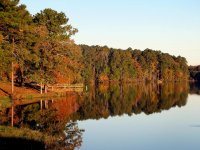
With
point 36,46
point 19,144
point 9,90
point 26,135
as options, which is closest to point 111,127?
point 26,135

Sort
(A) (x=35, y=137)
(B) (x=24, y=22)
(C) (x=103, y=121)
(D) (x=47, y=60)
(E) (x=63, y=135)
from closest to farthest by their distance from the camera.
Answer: (A) (x=35, y=137)
(E) (x=63, y=135)
(C) (x=103, y=121)
(B) (x=24, y=22)
(D) (x=47, y=60)

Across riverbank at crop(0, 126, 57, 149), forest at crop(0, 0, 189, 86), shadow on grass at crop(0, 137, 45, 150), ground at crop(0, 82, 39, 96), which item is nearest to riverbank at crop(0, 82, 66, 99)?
ground at crop(0, 82, 39, 96)

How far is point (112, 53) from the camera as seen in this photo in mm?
193375

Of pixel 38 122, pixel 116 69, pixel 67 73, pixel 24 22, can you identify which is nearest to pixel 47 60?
pixel 67 73

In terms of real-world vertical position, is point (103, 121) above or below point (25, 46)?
below

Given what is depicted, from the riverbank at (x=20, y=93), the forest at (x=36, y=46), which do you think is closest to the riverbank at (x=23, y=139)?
the forest at (x=36, y=46)

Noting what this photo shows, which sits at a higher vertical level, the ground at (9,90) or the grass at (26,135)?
the ground at (9,90)

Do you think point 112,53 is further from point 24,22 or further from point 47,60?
point 24,22

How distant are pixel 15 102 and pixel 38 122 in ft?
67.5

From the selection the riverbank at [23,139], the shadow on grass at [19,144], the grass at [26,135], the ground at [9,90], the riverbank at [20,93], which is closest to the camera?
the shadow on grass at [19,144]

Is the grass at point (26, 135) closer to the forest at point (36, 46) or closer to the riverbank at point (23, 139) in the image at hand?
the riverbank at point (23, 139)

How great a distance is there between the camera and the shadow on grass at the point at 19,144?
80.3 ft

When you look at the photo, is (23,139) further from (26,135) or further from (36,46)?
(36,46)

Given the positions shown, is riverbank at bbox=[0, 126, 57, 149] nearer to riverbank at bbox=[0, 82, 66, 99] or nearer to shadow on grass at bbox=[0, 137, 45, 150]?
shadow on grass at bbox=[0, 137, 45, 150]
